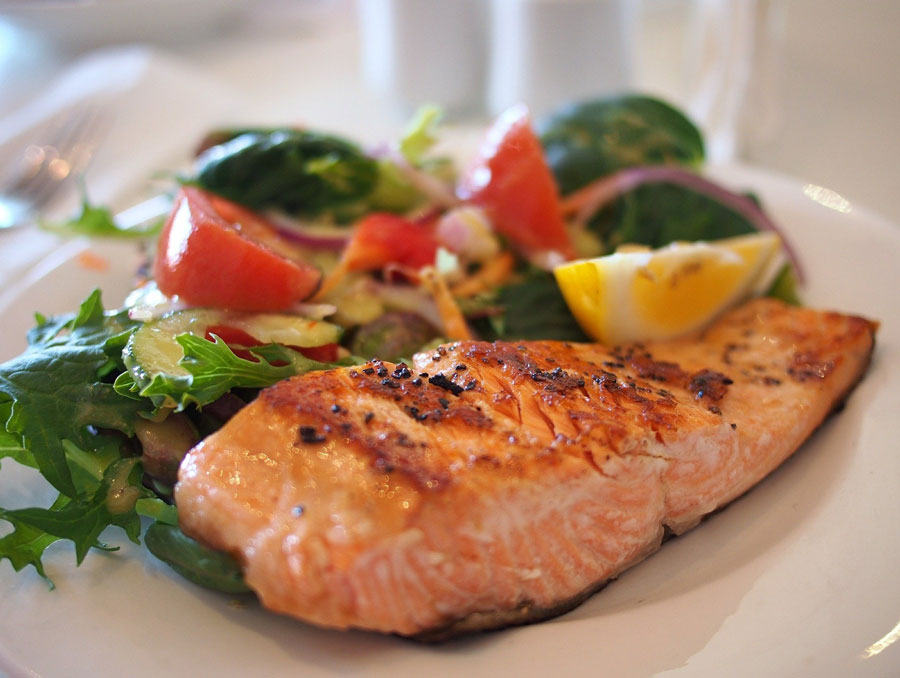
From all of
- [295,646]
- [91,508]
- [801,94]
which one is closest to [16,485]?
[91,508]

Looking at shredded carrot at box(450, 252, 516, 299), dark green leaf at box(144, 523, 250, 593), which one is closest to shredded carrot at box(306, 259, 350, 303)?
shredded carrot at box(450, 252, 516, 299)

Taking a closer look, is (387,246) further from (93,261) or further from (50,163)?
(50,163)

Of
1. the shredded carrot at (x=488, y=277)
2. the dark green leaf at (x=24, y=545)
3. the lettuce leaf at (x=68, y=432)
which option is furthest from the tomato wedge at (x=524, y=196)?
the dark green leaf at (x=24, y=545)

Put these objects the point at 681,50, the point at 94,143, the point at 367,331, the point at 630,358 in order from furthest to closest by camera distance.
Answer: the point at 681,50 → the point at 94,143 → the point at 367,331 → the point at 630,358

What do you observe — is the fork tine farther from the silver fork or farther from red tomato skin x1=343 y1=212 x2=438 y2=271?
red tomato skin x1=343 y1=212 x2=438 y2=271

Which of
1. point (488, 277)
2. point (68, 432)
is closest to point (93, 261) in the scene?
point (68, 432)

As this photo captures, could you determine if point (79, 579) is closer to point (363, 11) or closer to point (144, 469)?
point (144, 469)
